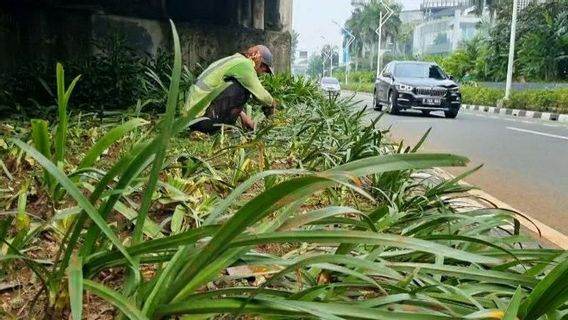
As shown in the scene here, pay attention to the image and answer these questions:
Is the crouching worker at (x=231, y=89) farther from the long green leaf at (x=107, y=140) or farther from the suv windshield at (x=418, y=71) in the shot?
the suv windshield at (x=418, y=71)

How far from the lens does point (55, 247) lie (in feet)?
5.68

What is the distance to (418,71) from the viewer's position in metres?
14.6

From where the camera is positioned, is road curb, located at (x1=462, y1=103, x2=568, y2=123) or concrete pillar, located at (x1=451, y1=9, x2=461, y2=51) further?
concrete pillar, located at (x1=451, y1=9, x2=461, y2=51)

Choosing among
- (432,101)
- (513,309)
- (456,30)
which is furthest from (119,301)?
(456,30)

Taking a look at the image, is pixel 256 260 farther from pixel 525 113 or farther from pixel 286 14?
pixel 525 113

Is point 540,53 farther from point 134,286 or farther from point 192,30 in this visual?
point 134,286

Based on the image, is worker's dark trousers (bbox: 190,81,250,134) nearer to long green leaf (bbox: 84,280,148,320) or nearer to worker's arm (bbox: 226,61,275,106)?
worker's arm (bbox: 226,61,275,106)

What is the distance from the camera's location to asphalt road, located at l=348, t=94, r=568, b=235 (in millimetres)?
4633

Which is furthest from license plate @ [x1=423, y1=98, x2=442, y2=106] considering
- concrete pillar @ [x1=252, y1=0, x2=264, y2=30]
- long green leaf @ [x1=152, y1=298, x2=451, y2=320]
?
long green leaf @ [x1=152, y1=298, x2=451, y2=320]

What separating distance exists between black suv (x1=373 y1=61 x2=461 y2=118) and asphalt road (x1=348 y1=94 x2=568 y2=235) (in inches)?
46.3

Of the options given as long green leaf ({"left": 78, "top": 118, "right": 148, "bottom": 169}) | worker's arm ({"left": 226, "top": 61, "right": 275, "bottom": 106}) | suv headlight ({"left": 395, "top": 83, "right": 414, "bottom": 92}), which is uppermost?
worker's arm ({"left": 226, "top": 61, "right": 275, "bottom": 106})

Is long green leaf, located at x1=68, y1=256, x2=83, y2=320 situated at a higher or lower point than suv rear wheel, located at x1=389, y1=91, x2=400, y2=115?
higher

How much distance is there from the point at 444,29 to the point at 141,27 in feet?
238

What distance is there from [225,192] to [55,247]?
87cm
